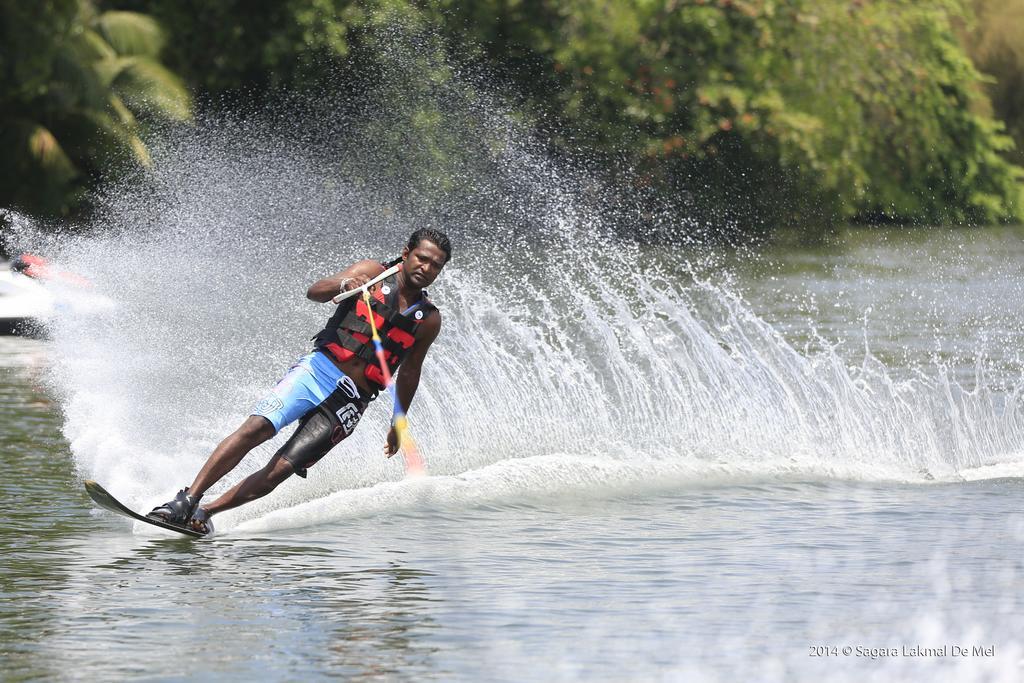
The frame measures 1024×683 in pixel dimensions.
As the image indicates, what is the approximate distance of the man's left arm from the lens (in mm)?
8852

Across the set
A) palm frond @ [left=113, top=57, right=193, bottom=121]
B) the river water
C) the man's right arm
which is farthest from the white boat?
palm frond @ [left=113, top=57, right=193, bottom=121]

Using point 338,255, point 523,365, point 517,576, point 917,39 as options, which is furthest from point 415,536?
point 917,39

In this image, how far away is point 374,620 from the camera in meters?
7.14

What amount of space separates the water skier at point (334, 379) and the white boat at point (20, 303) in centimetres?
1016

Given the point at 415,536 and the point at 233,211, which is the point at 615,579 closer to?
the point at 415,536

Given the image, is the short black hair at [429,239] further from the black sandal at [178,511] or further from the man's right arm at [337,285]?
the black sandal at [178,511]

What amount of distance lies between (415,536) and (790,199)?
26620mm

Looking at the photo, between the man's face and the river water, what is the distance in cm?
126

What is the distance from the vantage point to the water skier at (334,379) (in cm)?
852

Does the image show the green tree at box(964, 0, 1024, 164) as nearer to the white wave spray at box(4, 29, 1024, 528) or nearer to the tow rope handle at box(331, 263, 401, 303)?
the white wave spray at box(4, 29, 1024, 528)

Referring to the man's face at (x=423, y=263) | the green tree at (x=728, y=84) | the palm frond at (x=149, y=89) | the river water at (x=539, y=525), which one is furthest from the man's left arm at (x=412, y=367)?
the green tree at (x=728, y=84)

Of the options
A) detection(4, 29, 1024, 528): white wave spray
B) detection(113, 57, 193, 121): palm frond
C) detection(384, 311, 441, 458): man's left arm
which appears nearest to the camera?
detection(384, 311, 441, 458): man's left arm

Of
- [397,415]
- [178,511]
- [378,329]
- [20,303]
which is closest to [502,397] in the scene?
[378,329]

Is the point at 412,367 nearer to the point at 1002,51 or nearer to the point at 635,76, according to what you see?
the point at 635,76
